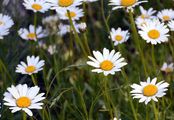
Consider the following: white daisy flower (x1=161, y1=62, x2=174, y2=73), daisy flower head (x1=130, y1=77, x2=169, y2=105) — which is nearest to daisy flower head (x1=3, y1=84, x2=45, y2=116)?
daisy flower head (x1=130, y1=77, x2=169, y2=105)

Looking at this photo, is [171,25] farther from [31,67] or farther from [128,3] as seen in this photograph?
[31,67]

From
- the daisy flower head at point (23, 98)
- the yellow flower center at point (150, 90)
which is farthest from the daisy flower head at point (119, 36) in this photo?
the daisy flower head at point (23, 98)

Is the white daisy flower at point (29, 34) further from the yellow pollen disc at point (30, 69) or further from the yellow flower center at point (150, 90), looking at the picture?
the yellow flower center at point (150, 90)

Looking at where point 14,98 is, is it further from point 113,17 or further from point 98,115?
point 113,17

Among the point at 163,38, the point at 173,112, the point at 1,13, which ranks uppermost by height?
the point at 1,13

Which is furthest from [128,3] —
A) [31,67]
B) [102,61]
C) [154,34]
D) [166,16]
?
[31,67]

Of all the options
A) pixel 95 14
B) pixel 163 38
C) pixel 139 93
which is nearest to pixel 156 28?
pixel 163 38
